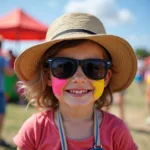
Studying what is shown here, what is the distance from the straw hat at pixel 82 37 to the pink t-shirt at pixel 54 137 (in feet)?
1.24

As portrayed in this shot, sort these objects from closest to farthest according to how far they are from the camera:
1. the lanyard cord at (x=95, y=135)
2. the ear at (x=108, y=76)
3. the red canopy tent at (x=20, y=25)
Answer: the lanyard cord at (x=95, y=135)
the ear at (x=108, y=76)
the red canopy tent at (x=20, y=25)

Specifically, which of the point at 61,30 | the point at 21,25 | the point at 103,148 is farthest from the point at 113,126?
the point at 21,25

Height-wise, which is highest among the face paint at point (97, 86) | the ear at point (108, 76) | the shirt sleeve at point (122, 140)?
the ear at point (108, 76)

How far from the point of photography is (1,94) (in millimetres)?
4785

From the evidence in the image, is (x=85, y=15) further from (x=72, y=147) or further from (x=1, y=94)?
(x=1, y=94)

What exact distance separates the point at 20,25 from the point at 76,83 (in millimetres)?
7550

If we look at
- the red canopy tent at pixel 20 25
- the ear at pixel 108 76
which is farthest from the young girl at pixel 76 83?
the red canopy tent at pixel 20 25

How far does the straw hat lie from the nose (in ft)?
Answer: 0.67

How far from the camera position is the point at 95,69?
1.93 m

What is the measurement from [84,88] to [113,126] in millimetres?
319

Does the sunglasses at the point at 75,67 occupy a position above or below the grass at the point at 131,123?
above

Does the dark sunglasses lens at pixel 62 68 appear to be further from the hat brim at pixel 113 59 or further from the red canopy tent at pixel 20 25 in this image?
the red canopy tent at pixel 20 25

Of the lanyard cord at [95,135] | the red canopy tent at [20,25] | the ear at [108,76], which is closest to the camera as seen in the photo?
the lanyard cord at [95,135]

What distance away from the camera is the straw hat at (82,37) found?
6.31ft
